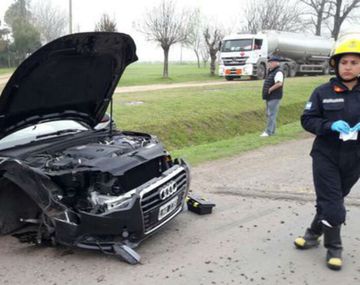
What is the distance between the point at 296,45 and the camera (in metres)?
32.4

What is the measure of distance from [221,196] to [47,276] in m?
2.73

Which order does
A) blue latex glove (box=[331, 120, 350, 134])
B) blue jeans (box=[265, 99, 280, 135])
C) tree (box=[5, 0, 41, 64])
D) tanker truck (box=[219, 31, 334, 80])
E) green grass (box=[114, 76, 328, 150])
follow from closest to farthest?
blue latex glove (box=[331, 120, 350, 134]), blue jeans (box=[265, 99, 280, 135]), green grass (box=[114, 76, 328, 150]), tanker truck (box=[219, 31, 334, 80]), tree (box=[5, 0, 41, 64])

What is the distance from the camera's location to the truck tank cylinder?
29.9m

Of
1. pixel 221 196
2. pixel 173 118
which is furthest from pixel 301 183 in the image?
pixel 173 118

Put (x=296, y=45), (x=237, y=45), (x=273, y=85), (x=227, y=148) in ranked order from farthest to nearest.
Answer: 1. (x=296, y=45)
2. (x=237, y=45)
3. (x=273, y=85)
4. (x=227, y=148)

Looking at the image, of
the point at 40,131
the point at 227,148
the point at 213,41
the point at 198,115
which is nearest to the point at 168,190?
the point at 40,131


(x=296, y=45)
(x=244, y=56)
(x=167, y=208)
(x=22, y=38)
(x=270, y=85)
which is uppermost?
(x=22, y=38)

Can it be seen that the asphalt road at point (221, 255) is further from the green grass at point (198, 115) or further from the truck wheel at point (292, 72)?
the truck wheel at point (292, 72)

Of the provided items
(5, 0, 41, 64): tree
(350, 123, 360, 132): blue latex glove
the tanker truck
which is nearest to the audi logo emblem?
(350, 123, 360, 132): blue latex glove

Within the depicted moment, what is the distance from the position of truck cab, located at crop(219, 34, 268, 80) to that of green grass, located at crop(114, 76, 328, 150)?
884cm

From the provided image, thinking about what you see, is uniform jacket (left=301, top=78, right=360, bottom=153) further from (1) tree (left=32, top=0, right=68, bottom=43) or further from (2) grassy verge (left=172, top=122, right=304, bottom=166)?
(1) tree (left=32, top=0, right=68, bottom=43)

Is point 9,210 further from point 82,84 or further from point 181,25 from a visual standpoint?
point 181,25

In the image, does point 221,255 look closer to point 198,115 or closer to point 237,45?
point 198,115

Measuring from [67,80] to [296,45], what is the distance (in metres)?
29.8
